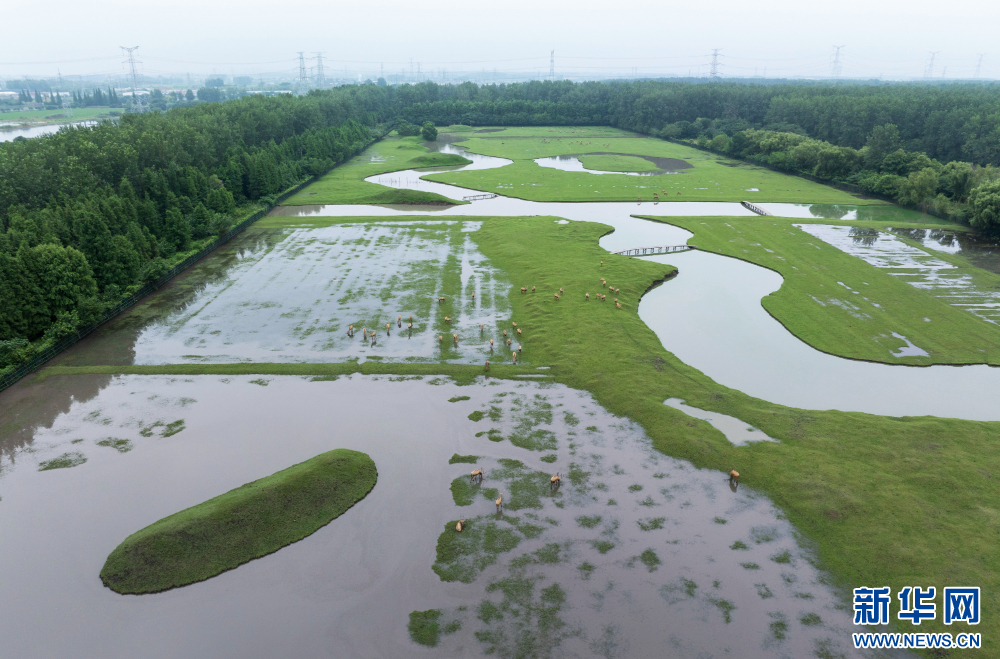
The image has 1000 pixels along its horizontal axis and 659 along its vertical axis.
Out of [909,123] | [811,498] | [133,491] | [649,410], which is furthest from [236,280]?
[909,123]

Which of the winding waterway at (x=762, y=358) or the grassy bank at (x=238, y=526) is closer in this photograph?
the grassy bank at (x=238, y=526)

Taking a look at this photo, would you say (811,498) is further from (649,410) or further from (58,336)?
(58,336)

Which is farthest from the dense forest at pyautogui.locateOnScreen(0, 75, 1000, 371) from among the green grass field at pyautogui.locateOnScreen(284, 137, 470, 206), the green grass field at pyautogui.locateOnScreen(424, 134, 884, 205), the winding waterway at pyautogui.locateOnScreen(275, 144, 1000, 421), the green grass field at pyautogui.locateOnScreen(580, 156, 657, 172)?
the winding waterway at pyautogui.locateOnScreen(275, 144, 1000, 421)

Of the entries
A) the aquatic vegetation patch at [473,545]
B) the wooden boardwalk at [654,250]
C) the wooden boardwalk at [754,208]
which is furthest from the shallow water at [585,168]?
the aquatic vegetation patch at [473,545]

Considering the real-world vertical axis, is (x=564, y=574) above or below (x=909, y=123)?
below

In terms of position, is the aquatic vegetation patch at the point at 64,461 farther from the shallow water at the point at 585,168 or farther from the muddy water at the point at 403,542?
the shallow water at the point at 585,168

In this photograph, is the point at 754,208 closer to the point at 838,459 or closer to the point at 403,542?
the point at 838,459

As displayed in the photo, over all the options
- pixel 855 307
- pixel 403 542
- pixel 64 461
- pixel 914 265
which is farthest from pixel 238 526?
pixel 914 265
